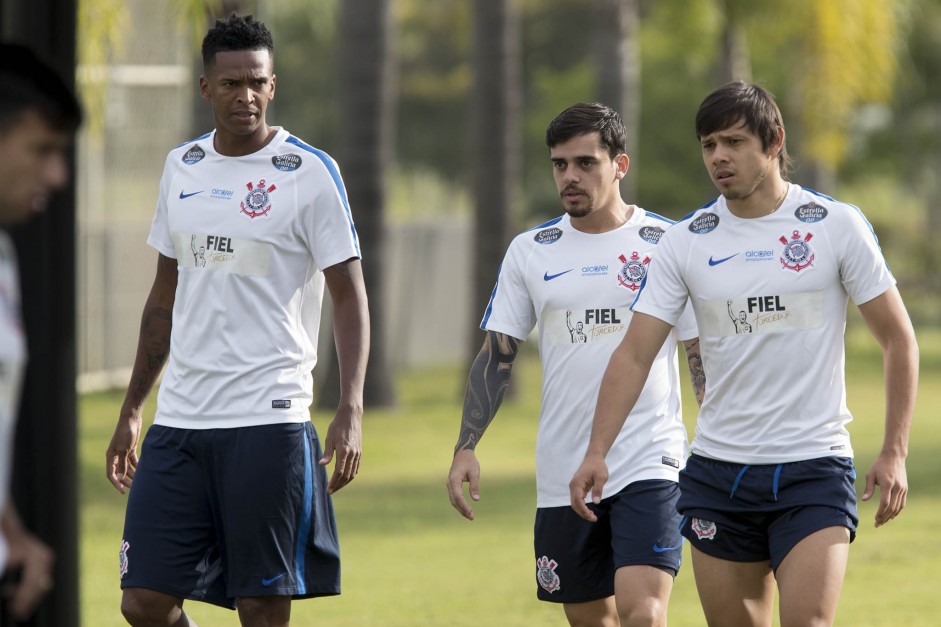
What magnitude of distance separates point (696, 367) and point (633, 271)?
1.47 ft

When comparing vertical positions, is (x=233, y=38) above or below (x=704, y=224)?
above

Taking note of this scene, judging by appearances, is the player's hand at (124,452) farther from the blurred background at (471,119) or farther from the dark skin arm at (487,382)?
the blurred background at (471,119)

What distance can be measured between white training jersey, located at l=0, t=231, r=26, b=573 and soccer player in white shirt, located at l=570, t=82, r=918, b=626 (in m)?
2.76

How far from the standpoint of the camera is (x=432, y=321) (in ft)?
104

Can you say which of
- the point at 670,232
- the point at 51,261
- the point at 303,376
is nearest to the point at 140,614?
the point at 303,376

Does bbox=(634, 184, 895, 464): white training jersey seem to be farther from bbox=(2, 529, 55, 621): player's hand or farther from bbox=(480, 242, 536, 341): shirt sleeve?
bbox=(2, 529, 55, 621): player's hand

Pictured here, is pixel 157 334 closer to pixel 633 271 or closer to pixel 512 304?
pixel 512 304

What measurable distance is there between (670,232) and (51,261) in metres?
3.01

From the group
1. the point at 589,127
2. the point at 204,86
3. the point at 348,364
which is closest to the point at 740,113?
the point at 589,127

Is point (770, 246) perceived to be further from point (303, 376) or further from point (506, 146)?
point (506, 146)

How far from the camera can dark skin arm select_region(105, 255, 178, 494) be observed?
6527 mm

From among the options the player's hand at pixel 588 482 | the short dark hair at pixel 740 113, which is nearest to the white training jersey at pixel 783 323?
the short dark hair at pixel 740 113

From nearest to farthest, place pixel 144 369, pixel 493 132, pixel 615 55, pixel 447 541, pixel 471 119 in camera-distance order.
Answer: pixel 144 369
pixel 447 541
pixel 615 55
pixel 493 132
pixel 471 119

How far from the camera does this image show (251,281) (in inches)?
245
